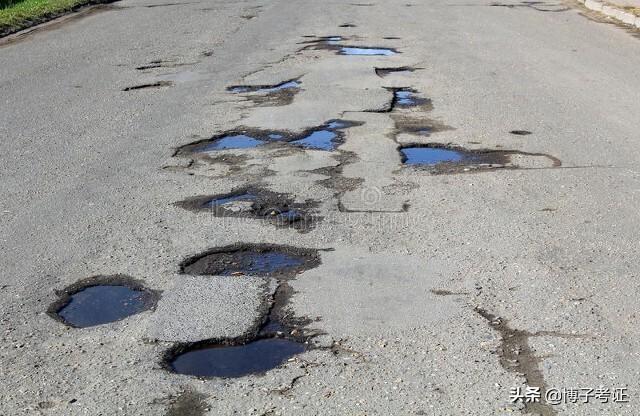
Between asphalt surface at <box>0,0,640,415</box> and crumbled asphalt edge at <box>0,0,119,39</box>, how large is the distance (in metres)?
4.05

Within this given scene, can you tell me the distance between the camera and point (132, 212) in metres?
6.30

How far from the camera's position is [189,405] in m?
3.79

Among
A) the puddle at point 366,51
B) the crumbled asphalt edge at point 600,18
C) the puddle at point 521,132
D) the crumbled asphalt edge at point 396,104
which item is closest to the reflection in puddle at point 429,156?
the puddle at point 521,132

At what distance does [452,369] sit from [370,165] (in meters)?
3.47

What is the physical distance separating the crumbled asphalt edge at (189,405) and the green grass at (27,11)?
1335 centimetres

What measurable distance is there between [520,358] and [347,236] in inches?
74.6

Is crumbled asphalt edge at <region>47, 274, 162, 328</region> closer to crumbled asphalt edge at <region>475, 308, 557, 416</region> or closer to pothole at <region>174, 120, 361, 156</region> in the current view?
crumbled asphalt edge at <region>475, 308, 557, 416</region>

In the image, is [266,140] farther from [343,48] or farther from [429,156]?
[343,48]

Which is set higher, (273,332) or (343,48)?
(273,332)

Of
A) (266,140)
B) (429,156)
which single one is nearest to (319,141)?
(266,140)

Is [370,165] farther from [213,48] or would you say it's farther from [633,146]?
[213,48]

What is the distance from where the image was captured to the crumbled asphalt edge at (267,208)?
6.07m

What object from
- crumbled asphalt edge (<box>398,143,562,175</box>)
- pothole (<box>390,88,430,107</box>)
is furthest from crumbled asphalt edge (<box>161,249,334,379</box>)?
pothole (<box>390,88,430,107</box>)

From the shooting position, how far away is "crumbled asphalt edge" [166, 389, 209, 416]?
372 cm
